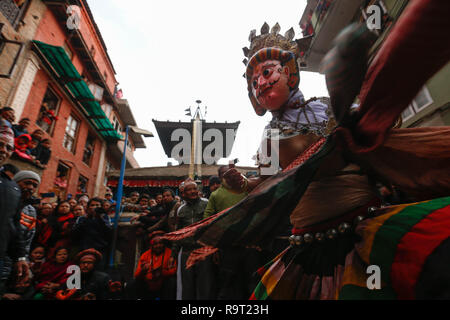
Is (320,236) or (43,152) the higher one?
(43,152)

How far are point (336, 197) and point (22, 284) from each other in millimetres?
3741

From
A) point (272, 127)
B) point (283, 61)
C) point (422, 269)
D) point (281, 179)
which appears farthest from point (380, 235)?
point (283, 61)

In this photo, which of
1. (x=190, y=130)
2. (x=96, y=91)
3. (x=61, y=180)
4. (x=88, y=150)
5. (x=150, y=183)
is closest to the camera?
(x=61, y=180)

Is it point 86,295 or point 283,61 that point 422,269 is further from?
point 86,295

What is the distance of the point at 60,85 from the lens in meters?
10.7

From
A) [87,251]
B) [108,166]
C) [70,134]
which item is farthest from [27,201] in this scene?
[108,166]

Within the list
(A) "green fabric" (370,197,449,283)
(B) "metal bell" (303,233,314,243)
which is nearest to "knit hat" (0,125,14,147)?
(B) "metal bell" (303,233,314,243)

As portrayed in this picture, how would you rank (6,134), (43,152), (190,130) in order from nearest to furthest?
(6,134) → (43,152) → (190,130)

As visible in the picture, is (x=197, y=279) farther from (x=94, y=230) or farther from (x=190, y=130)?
(x=190, y=130)

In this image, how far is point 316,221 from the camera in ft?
3.22

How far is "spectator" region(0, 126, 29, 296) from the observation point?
7.75 ft

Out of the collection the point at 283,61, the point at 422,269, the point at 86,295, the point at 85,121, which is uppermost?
the point at 85,121

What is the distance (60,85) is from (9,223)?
10742mm

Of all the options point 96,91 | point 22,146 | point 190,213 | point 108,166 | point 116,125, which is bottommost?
point 190,213
